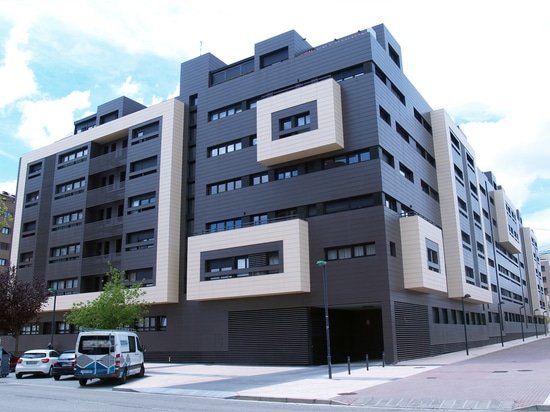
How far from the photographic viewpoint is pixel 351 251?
3547 centimetres

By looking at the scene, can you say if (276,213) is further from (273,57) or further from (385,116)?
(273,57)

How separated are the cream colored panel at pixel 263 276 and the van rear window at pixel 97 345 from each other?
15.3 meters

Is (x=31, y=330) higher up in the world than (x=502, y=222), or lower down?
lower down

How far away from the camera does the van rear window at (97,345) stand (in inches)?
880

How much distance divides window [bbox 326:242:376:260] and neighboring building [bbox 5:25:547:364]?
93 millimetres

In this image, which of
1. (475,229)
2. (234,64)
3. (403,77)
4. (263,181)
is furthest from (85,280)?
(475,229)

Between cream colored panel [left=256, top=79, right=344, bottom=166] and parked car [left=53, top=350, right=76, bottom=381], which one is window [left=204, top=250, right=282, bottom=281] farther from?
parked car [left=53, top=350, right=76, bottom=381]

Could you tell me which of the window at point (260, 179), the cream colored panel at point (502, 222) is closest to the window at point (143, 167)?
the window at point (260, 179)

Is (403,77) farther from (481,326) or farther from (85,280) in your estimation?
(85,280)

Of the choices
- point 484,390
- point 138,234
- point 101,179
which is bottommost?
point 484,390

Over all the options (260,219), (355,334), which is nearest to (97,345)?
(260,219)

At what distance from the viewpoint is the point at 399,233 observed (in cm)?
3675

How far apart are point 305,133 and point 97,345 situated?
69.9 ft

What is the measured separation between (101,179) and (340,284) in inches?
1210
